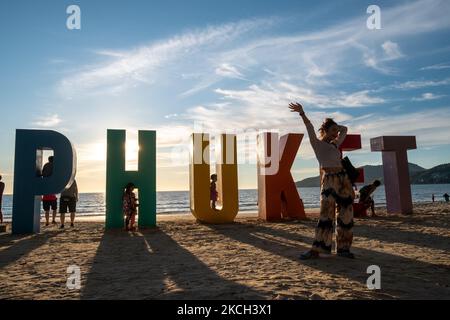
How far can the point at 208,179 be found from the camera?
1147 cm

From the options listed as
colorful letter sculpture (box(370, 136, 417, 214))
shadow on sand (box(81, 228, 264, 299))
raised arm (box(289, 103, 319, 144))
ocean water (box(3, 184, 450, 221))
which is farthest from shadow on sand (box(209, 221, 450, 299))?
ocean water (box(3, 184, 450, 221))

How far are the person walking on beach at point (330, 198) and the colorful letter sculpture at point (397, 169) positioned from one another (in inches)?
380

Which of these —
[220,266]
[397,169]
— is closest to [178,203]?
[397,169]

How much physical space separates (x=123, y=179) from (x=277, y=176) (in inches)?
198

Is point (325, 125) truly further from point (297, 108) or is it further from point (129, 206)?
point (129, 206)

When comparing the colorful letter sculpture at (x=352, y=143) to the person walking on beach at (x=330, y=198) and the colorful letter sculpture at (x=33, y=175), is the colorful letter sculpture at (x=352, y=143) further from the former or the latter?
the colorful letter sculpture at (x=33, y=175)

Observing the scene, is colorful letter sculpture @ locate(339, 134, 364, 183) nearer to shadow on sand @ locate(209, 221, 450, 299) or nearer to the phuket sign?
the phuket sign

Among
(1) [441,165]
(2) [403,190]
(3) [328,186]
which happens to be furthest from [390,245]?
(1) [441,165]

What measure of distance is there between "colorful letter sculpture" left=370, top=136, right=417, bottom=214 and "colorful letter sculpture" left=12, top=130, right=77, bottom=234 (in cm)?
1126

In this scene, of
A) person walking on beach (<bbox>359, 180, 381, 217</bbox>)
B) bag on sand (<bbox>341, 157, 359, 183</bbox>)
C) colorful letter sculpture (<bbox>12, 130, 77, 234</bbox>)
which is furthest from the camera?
person walking on beach (<bbox>359, 180, 381, 217</bbox>)

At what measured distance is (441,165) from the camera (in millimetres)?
173375

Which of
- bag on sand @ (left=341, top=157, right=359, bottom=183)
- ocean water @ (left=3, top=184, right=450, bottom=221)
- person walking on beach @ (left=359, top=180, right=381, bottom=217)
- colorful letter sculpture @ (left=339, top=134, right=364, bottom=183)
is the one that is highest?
colorful letter sculpture @ (left=339, top=134, right=364, bottom=183)

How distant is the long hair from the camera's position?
535 centimetres

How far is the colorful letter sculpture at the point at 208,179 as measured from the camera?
11.4 meters
